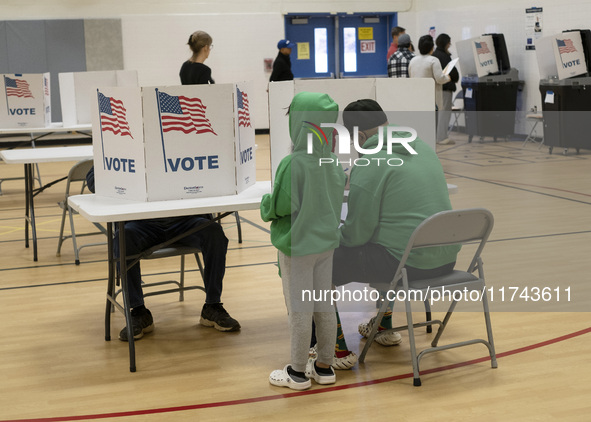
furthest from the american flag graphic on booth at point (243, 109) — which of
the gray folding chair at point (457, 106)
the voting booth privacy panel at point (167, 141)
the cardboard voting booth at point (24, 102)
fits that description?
the gray folding chair at point (457, 106)

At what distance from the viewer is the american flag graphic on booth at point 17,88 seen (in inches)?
293

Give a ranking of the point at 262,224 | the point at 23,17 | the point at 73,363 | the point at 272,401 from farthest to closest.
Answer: the point at 23,17, the point at 262,224, the point at 73,363, the point at 272,401

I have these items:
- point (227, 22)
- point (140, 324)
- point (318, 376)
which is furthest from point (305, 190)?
point (227, 22)

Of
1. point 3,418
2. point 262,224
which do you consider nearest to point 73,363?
point 3,418

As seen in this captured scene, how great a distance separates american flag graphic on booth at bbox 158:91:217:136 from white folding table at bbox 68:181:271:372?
1.07 feet

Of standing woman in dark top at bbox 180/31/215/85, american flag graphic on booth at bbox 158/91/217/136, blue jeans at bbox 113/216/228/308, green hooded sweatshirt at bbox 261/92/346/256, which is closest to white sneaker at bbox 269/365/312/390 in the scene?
green hooded sweatshirt at bbox 261/92/346/256

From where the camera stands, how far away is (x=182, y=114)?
338 centimetres

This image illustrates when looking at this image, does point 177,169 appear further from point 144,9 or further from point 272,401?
point 144,9

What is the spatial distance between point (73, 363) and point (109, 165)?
2.96 feet

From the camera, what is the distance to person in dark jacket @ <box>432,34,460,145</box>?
11.0m

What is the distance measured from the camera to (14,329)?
368cm

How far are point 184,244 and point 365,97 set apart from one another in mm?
1121

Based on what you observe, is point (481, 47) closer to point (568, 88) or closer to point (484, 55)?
point (484, 55)

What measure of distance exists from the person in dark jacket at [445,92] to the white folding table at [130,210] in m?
7.88
